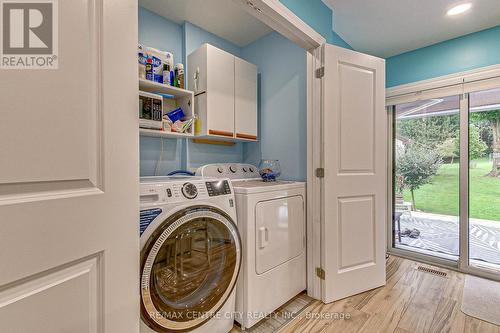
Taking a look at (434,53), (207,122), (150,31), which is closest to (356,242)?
(207,122)

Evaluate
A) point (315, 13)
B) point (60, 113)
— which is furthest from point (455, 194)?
point (60, 113)

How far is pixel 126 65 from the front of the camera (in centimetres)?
74

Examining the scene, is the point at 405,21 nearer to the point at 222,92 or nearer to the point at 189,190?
the point at 222,92

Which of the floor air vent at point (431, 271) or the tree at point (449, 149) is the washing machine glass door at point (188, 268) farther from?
the tree at point (449, 149)

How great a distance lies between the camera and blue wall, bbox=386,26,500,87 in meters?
2.27

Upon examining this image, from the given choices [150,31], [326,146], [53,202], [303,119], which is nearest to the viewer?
[53,202]

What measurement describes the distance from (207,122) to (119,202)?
4.56 feet

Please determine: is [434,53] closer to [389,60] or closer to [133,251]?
[389,60]

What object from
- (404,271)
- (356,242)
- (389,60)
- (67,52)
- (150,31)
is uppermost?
(389,60)

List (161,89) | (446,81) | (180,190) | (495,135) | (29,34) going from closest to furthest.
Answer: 1. (29,34)
2. (180,190)
3. (161,89)
4. (495,135)
5. (446,81)

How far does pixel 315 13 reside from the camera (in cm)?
192

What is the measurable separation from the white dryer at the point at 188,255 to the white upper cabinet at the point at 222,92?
79 centimetres

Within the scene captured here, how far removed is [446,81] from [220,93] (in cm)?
244

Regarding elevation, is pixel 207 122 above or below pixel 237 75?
below
